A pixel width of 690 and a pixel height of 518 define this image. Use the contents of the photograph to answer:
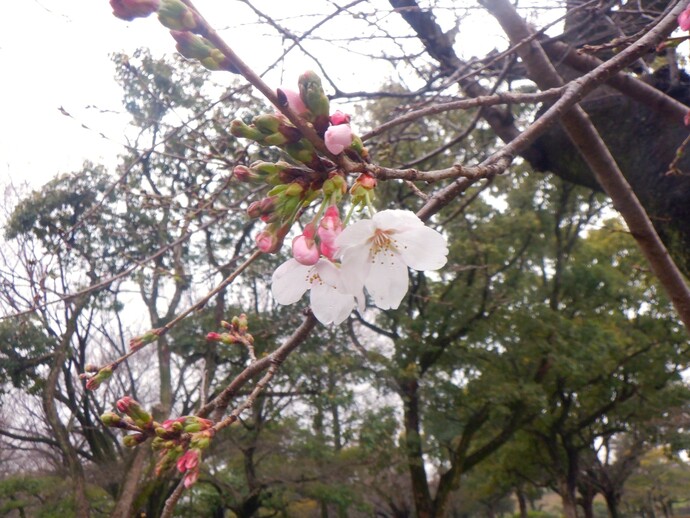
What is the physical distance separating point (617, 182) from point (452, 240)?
6.44m

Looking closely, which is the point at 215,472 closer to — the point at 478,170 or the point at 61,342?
the point at 61,342

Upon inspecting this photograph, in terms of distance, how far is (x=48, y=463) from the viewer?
9008 mm

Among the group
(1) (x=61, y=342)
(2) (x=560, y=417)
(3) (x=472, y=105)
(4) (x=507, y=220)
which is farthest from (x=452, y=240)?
(3) (x=472, y=105)

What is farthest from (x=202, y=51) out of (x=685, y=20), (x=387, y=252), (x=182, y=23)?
(x=685, y=20)

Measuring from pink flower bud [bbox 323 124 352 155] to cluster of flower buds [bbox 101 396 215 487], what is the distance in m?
0.48

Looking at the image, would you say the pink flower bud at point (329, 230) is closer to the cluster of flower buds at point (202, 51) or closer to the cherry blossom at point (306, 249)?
the cherry blossom at point (306, 249)

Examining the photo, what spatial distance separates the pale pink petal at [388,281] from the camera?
787 millimetres

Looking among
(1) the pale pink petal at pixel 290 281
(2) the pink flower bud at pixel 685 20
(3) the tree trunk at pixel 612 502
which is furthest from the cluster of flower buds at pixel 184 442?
(3) the tree trunk at pixel 612 502

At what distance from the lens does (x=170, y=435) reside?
2.68 feet

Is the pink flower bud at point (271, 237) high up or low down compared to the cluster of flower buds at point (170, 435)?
up

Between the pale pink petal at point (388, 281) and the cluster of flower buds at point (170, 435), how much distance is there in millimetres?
322

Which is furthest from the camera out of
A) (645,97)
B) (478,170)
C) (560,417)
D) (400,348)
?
(560,417)

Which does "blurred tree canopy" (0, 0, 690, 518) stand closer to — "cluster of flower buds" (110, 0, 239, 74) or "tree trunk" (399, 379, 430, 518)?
"tree trunk" (399, 379, 430, 518)

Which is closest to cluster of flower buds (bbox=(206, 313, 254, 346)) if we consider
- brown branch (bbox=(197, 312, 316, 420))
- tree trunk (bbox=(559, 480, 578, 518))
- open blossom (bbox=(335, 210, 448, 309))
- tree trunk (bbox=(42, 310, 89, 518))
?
brown branch (bbox=(197, 312, 316, 420))
